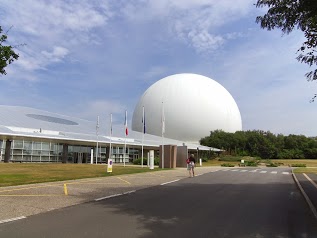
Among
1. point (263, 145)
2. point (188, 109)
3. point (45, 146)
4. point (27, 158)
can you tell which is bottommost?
point (27, 158)

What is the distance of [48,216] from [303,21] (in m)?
8.41

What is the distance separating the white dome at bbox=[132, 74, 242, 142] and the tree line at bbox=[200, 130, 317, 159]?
3923 mm

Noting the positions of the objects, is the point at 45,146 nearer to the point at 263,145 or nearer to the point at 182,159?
the point at 182,159

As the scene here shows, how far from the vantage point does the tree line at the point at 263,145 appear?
265 ft

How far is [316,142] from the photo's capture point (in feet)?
272

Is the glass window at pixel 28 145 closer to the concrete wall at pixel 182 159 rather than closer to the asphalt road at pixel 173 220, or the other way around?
the concrete wall at pixel 182 159

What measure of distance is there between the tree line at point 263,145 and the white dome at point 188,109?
392 cm

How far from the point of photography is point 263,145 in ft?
267

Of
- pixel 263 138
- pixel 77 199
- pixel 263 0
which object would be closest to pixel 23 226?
pixel 77 199

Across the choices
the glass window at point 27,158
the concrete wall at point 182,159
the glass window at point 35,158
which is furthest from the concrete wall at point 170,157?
the glass window at point 27,158

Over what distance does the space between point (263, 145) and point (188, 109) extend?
18.8m

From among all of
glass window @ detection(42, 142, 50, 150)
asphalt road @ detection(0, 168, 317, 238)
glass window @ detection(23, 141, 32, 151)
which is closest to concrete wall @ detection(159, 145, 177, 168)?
glass window @ detection(42, 142, 50, 150)

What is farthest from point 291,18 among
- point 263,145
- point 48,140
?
point 263,145

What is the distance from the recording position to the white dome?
285ft
